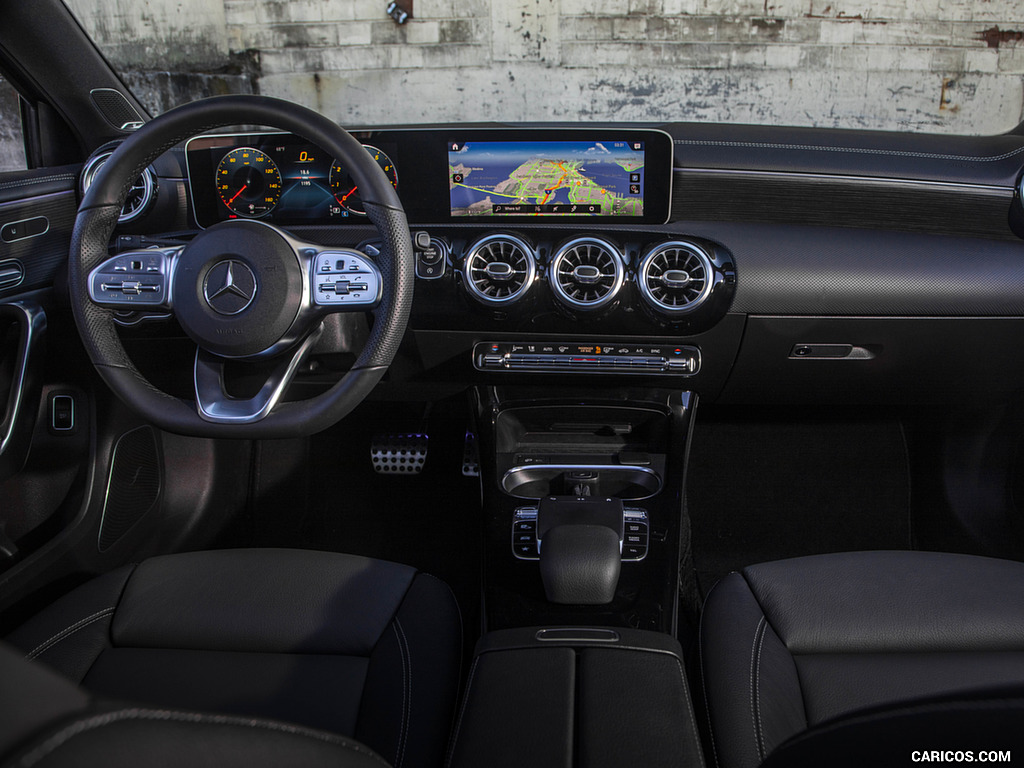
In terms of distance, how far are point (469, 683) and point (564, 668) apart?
0.14 meters

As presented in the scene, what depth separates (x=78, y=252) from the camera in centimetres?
121

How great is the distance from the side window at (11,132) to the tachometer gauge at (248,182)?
691mm

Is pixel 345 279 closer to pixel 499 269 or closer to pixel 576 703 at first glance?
pixel 499 269

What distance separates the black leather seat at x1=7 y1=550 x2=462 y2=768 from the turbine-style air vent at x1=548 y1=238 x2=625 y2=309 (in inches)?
25.7

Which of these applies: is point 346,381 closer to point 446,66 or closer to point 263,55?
point 446,66

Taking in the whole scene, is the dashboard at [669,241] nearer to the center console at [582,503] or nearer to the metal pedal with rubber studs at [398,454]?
the center console at [582,503]

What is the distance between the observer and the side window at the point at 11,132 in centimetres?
192

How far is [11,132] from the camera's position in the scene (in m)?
1.97

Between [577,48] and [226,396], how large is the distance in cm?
457

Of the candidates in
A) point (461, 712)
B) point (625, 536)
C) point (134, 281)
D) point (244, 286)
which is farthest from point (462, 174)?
point (461, 712)

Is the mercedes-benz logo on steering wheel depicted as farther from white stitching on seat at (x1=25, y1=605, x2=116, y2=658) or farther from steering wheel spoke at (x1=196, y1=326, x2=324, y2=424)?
white stitching on seat at (x1=25, y1=605, x2=116, y2=658)

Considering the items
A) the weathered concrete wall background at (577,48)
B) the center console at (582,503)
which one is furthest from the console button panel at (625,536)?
the weathered concrete wall background at (577,48)

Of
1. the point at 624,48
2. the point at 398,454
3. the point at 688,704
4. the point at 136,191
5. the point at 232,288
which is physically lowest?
the point at 398,454

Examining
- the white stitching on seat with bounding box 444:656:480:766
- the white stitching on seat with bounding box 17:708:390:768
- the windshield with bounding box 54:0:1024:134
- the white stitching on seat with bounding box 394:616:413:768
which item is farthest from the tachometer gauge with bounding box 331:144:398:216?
the windshield with bounding box 54:0:1024:134
